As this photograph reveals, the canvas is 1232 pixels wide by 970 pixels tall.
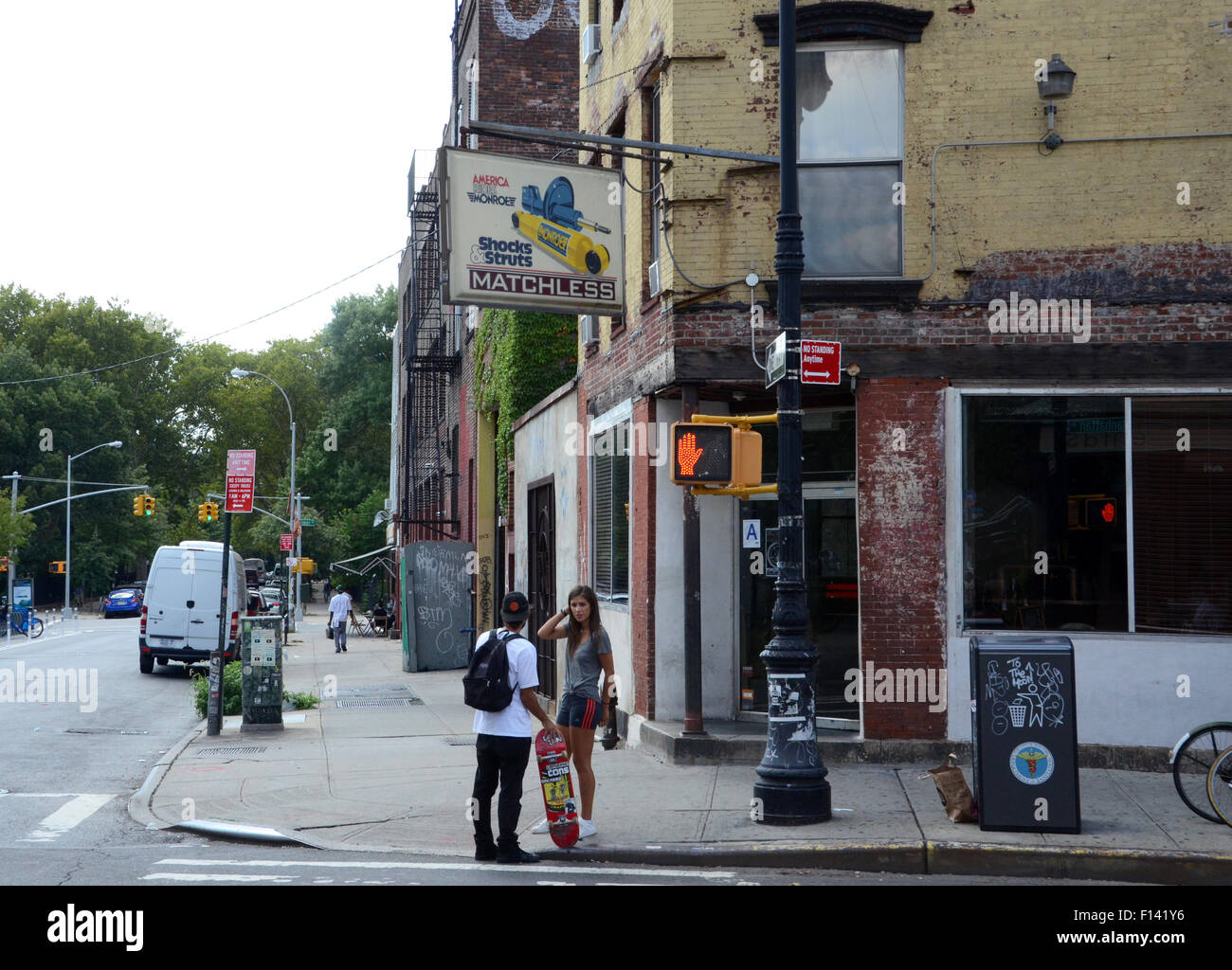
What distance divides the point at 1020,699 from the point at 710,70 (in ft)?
22.7

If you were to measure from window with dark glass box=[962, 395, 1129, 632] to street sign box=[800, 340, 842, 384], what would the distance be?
269cm

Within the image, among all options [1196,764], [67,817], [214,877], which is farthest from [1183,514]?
[67,817]

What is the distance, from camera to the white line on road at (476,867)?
8.43 meters

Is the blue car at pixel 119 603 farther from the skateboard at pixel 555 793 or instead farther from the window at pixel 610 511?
the skateboard at pixel 555 793

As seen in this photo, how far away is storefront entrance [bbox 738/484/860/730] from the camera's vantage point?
13.3m

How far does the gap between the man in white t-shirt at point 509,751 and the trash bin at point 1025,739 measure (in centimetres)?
307

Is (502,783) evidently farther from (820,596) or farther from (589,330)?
(589,330)

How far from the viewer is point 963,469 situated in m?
12.3

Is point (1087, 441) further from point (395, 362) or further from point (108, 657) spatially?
point (395, 362)

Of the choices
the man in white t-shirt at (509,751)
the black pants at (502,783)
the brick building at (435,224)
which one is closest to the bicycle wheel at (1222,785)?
the man in white t-shirt at (509,751)

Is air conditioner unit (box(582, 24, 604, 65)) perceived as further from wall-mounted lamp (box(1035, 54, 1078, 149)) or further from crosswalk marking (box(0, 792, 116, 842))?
crosswalk marking (box(0, 792, 116, 842))

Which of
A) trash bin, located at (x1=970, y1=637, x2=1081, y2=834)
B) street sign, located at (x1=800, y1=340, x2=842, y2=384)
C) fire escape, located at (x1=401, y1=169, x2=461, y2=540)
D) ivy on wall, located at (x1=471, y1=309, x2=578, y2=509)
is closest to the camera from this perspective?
trash bin, located at (x1=970, y1=637, x2=1081, y2=834)

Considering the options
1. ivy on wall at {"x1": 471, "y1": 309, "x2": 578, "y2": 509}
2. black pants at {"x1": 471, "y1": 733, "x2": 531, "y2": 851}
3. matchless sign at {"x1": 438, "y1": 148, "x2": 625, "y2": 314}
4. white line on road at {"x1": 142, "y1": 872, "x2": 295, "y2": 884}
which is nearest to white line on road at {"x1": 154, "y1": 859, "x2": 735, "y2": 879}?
black pants at {"x1": 471, "y1": 733, "x2": 531, "y2": 851}

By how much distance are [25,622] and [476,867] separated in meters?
41.8
